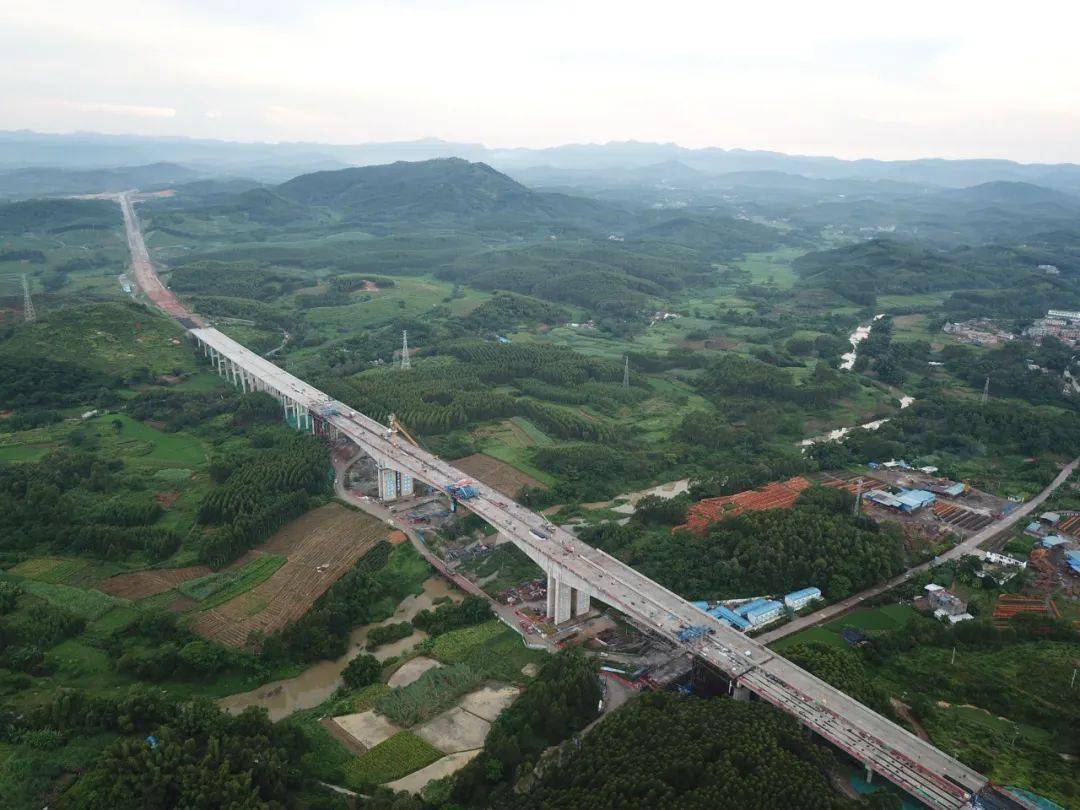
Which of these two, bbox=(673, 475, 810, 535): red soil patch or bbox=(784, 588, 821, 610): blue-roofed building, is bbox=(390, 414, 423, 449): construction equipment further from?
bbox=(784, 588, 821, 610): blue-roofed building

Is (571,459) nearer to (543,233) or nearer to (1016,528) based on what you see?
(1016,528)

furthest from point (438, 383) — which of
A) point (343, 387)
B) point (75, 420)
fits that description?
point (75, 420)

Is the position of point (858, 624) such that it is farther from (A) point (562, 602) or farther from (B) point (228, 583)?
(B) point (228, 583)

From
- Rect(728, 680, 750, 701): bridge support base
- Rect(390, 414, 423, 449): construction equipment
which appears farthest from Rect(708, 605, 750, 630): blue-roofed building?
Rect(390, 414, 423, 449): construction equipment

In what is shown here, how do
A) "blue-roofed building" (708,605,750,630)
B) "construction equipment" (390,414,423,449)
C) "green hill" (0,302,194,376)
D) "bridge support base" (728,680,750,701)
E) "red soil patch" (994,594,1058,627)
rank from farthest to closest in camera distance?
"green hill" (0,302,194,376) < "construction equipment" (390,414,423,449) < "red soil patch" (994,594,1058,627) < "blue-roofed building" (708,605,750,630) < "bridge support base" (728,680,750,701)

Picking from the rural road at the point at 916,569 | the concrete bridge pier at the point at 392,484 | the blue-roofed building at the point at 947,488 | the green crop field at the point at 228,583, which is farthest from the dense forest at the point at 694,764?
the blue-roofed building at the point at 947,488

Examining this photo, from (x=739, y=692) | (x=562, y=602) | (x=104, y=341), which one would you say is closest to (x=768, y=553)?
(x=739, y=692)
